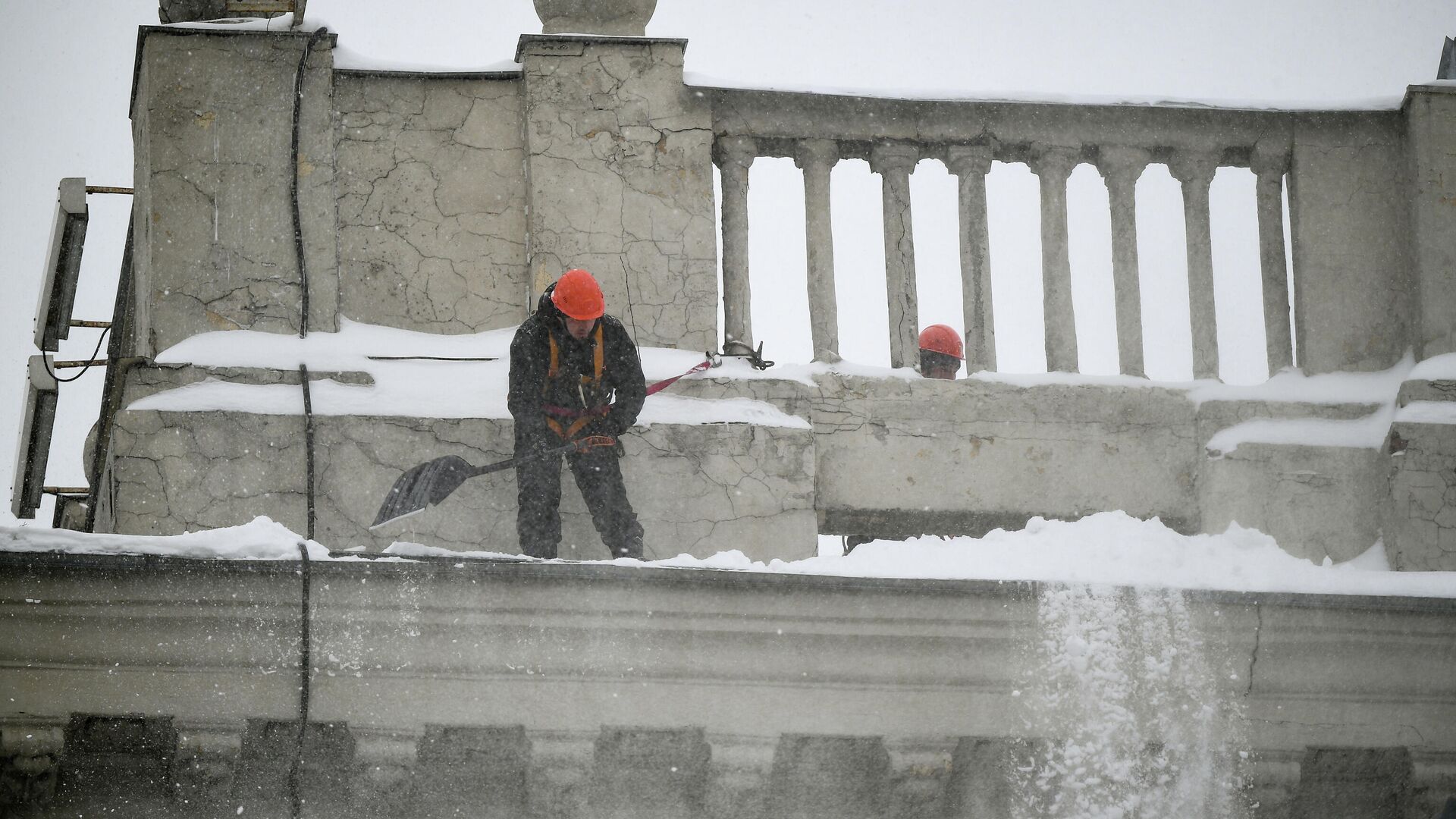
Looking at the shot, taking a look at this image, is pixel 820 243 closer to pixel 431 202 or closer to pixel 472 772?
pixel 431 202

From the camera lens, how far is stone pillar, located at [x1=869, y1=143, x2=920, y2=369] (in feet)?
24.6

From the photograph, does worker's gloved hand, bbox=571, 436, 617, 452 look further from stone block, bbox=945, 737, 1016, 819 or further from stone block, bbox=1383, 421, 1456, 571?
stone block, bbox=1383, 421, 1456, 571

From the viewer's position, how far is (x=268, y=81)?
7453mm

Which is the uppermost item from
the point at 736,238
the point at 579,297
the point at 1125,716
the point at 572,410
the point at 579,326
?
the point at 736,238

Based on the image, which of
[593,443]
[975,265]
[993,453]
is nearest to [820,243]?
[975,265]

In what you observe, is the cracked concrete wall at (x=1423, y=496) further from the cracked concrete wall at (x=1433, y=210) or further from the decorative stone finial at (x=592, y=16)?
the decorative stone finial at (x=592, y=16)

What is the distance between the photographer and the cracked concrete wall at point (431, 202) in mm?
7492

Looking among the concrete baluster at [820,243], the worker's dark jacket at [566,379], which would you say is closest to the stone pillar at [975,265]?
the concrete baluster at [820,243]

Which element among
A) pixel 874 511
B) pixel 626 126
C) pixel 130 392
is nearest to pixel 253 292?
pixel 130 392

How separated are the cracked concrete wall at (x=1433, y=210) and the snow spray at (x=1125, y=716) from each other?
98.3 inches

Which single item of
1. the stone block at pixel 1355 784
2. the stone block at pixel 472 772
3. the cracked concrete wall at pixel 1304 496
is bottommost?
the stone block at pixel 1355 784

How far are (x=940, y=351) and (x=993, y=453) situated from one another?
2565 mm

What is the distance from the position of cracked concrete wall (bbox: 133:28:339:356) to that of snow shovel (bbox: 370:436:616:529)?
2.95 feet

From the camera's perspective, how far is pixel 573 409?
23.2ft
